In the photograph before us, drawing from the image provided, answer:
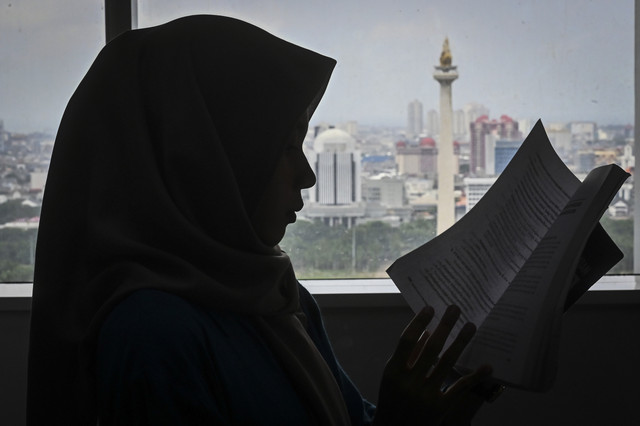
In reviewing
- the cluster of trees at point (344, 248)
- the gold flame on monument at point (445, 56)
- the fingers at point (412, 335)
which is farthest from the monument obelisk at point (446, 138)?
the fingers at point (412, 335)

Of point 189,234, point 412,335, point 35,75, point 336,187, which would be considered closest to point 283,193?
point 189,234

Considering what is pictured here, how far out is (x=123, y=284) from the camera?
81 cm

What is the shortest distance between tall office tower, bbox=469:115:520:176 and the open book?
1218 mm

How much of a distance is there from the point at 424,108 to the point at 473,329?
138 cm

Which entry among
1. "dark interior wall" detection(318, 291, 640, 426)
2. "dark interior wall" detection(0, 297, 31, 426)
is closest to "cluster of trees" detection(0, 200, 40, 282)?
"dark interior wall" detection(0, 297, 31, 426)

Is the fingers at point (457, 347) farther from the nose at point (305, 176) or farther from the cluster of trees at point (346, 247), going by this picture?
the cluster of trees at point (346, 247)

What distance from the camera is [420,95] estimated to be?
6.94ft

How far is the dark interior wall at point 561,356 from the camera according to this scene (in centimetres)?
192

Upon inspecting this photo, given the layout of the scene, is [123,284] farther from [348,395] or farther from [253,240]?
[348,395]

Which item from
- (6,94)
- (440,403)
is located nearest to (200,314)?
(440,403)

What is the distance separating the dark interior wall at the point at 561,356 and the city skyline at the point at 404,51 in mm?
569

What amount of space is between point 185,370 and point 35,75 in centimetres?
160

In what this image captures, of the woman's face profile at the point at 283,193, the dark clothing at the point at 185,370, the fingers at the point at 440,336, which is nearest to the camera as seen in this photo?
the dark clothing at the point at 185,370

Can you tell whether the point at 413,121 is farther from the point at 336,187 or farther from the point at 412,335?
the point at 412,335
